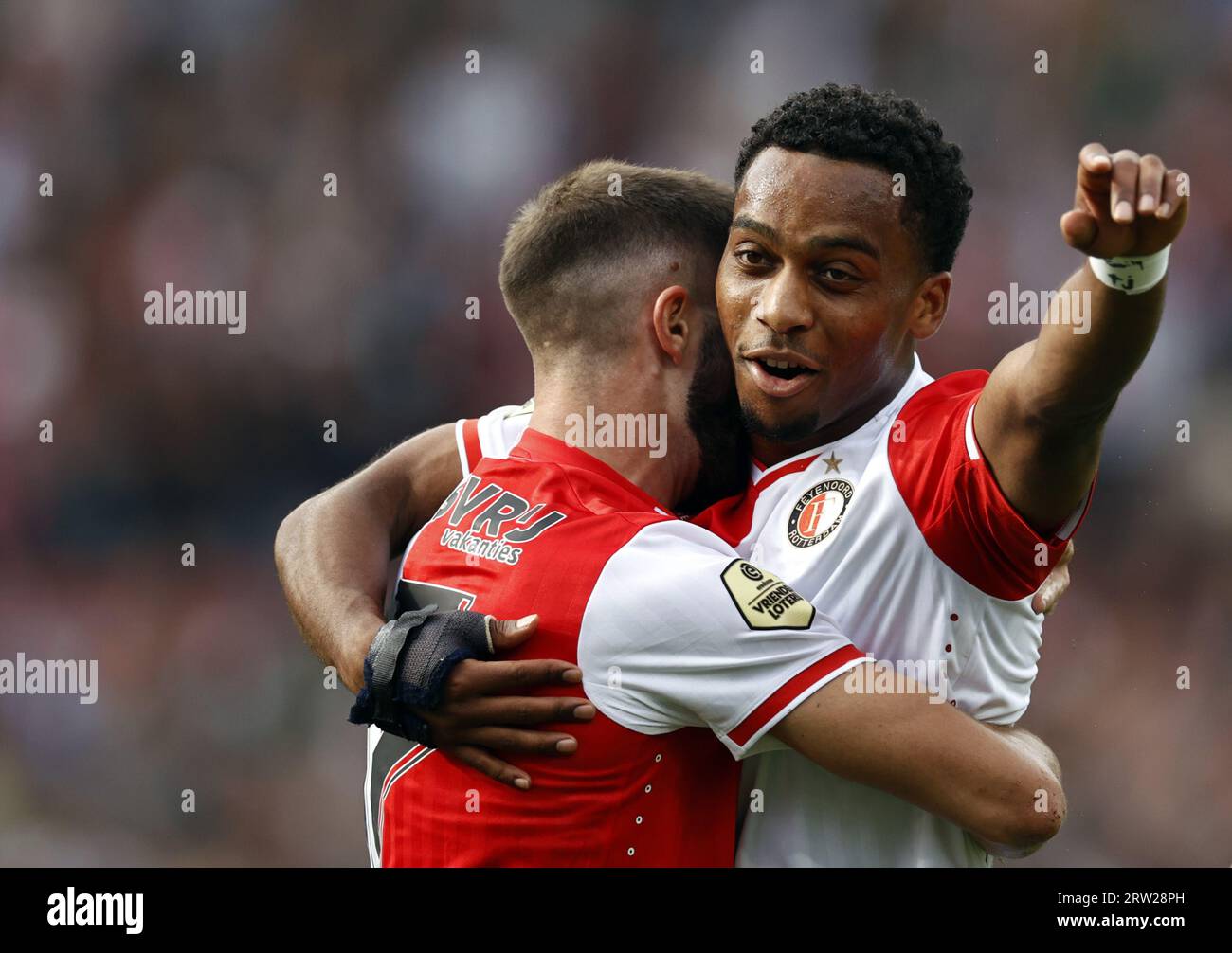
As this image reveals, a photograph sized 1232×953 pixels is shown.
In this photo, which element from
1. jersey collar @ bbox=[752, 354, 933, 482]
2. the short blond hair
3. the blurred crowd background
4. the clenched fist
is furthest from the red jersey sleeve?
the blurred crowd background

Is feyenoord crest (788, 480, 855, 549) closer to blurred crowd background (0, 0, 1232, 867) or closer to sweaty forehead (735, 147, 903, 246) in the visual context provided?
sweaty forehead (735, 147, 903, 246)

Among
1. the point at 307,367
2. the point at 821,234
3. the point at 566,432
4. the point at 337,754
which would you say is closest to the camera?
the point at 821,234

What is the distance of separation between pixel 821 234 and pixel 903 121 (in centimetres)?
28

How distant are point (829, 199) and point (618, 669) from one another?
93cm

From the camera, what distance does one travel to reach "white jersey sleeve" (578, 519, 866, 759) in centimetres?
222

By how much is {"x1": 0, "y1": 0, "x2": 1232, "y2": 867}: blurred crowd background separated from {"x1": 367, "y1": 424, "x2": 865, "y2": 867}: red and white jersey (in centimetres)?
429

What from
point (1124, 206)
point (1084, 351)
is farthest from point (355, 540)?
point (1124, 206)

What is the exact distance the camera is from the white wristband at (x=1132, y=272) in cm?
188

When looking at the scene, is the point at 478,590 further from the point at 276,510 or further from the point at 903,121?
the point at 276,510

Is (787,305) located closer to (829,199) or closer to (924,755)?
(829,199)

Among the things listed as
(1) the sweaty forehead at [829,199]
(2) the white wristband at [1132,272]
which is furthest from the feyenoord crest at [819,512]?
(2) the white wristband at [1132,272]

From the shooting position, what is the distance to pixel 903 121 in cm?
253

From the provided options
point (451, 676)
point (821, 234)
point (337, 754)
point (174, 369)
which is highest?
point (821, 234)
